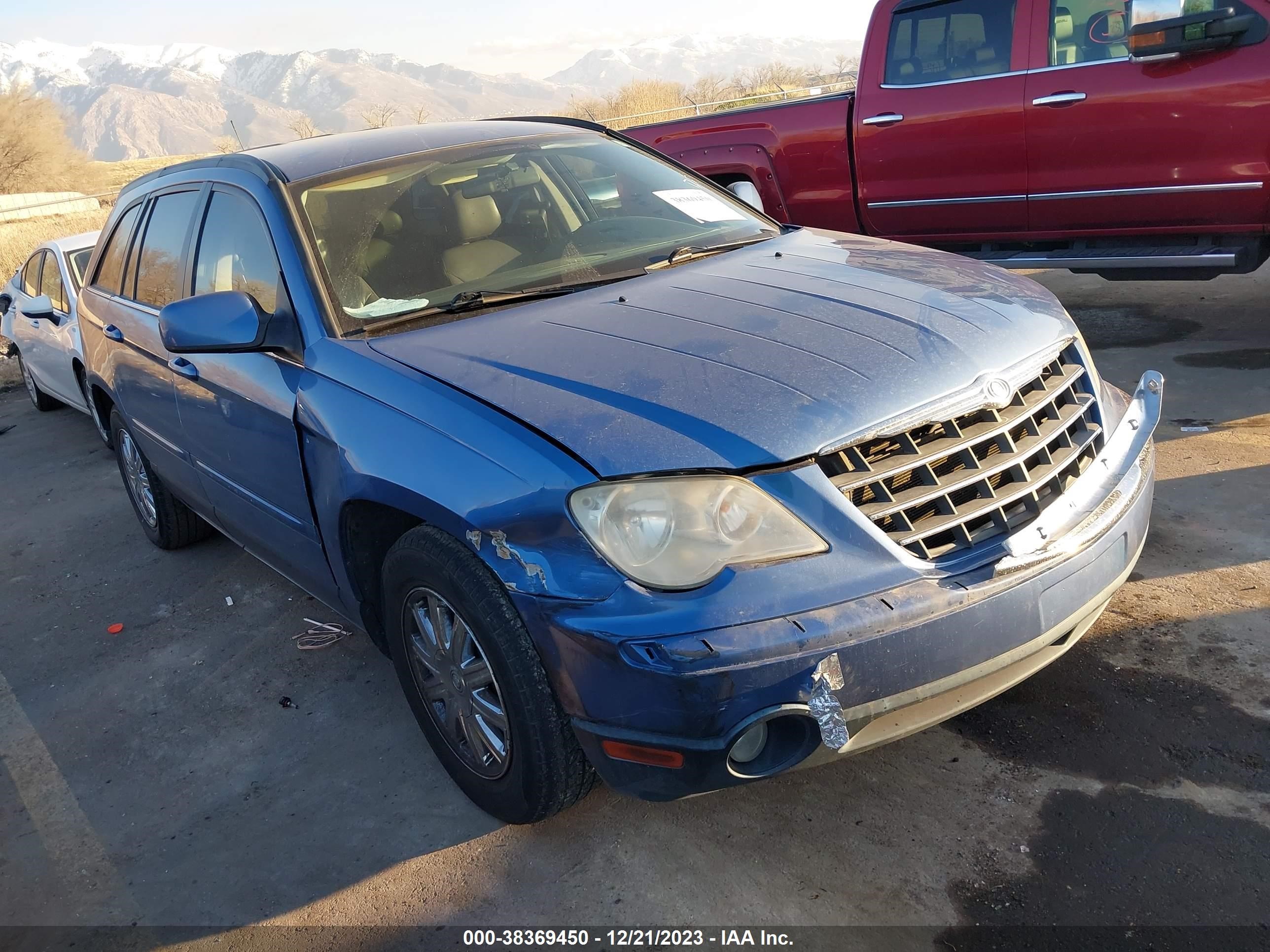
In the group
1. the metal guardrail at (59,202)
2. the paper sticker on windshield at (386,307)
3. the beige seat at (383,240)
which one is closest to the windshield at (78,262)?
the beige seat at (383,240)

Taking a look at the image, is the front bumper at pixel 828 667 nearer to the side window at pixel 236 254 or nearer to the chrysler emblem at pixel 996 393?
the chrysler emblem at pixel 996 393

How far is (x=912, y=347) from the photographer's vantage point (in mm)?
2412

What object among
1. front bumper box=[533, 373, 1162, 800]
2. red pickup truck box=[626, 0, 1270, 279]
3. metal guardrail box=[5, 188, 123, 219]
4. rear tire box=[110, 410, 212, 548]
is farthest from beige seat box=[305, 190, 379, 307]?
metal guardrail box=[5, 188, 123, 219]

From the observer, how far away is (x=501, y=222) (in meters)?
3.38

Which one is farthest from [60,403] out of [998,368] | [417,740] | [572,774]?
[998,368]

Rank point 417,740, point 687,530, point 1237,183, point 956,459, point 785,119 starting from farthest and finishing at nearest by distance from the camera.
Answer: point 785,119 < point 1237,183 < point 417,740 < point 956,459 < point 687,530

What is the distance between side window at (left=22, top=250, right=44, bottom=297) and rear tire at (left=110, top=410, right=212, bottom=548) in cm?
327

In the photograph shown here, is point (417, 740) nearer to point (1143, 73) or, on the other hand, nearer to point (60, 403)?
point (1143, 73)

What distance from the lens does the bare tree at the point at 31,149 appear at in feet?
163

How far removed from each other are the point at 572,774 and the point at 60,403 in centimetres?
801

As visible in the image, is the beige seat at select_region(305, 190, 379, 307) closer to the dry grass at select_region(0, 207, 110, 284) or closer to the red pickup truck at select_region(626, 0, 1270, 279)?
the red pickup truck at select_region(626, 0, 1270, 279)

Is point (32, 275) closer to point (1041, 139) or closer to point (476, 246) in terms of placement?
point (476, 246)

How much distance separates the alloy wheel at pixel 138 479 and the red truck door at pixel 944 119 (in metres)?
4.33

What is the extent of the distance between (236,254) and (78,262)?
4.68 meters
